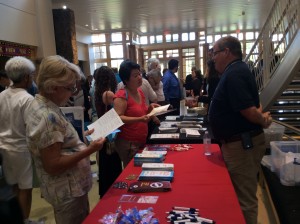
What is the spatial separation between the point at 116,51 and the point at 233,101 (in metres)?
13.1

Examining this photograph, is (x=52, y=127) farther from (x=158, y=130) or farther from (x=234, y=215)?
(x=158, y=130)

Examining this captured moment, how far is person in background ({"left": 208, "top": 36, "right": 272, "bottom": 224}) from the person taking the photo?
1.89m

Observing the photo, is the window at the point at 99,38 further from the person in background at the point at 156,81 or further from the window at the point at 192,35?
the person in background at the point at 156,81

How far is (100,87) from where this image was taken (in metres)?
3.11

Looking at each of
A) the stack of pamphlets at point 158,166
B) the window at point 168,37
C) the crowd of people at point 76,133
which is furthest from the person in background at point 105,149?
the window at point 168,37

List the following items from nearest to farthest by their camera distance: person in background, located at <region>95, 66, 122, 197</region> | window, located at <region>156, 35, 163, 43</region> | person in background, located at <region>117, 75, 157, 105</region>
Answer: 1. person in background, located at <region>95, 66, 122, 197</region>
2. person in background, located at <region>117, 75, 157, 105</region>
3. window, located at <region>156, 35, 163, 43</region>

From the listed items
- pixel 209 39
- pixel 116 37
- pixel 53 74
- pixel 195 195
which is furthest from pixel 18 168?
pixel 209 39

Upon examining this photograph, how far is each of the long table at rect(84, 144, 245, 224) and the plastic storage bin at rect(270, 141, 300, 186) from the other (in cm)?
96

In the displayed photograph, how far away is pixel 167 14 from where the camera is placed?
1039cm

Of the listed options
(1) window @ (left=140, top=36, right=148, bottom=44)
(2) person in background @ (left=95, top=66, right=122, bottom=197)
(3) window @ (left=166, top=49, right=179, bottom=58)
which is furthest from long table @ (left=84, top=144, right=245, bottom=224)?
(1) window @ (left=140, top=36, right=148, bottom=44)

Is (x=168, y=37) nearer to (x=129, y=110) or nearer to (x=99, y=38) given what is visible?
(x=99, y=38)

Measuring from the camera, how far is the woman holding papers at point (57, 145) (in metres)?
1.28

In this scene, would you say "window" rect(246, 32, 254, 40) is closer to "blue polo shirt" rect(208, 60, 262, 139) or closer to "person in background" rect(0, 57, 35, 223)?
"blue polo shirt" rect(208, 60, 262, 139)

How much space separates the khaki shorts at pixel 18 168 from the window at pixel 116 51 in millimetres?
12205
